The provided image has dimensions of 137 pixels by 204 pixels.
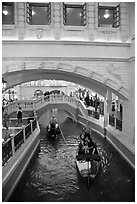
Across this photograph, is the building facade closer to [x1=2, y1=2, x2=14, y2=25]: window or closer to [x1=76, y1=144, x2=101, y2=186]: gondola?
[x1=2, y1=2, x2=14, y2=25]: window

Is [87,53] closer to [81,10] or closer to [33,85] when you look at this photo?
[81,10]

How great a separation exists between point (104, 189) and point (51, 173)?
155cm

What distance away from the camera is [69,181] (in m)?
4.82

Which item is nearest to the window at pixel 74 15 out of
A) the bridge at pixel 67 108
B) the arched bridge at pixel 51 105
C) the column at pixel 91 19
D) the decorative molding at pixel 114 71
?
the column at pixel 91 19

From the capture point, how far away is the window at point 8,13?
16.0ft

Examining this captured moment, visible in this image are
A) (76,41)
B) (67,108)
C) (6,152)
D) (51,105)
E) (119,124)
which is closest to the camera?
(6,152)

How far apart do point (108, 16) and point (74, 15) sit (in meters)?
0.90

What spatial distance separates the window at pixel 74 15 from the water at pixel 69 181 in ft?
12.8

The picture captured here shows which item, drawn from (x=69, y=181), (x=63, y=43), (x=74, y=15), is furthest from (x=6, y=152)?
(x=74, y=15)

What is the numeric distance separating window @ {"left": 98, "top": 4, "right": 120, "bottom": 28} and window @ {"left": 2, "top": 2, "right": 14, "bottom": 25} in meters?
2.20

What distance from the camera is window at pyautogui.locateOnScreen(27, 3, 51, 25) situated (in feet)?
16.4

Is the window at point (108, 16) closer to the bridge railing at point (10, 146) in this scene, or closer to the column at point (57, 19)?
the column at point (57, 19)

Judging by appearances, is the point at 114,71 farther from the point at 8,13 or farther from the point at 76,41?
the point at 8,13

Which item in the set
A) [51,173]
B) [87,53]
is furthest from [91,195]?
[87,53]
